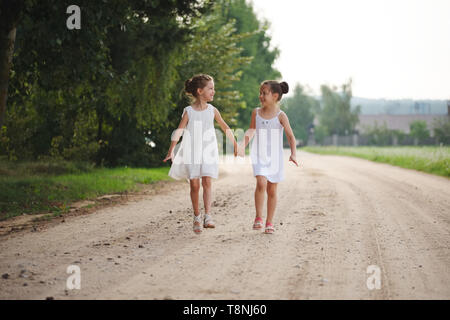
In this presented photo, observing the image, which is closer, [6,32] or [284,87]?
[284,87]

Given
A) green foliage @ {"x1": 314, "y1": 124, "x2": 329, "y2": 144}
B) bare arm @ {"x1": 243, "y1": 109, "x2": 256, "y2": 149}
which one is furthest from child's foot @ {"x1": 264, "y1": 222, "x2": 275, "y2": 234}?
green foliage @ {"x1": 314, "y1": 124, "x2": 329, "y2": 144}

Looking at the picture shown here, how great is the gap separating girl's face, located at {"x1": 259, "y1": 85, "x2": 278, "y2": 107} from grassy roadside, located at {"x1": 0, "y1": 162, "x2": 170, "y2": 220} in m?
4.82

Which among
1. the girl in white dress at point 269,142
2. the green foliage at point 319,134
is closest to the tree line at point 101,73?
the girl in white dress at point 269,142

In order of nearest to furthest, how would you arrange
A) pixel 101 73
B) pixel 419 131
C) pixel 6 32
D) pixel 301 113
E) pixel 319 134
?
pixel 6 32 < pixel 101 73 < pixel 419 131 < pixel 301 113 < pixel 319 134

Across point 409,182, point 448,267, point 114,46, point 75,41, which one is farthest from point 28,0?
point 409,182

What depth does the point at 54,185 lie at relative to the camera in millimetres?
12469

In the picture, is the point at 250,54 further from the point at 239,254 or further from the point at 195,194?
the point at 239,254

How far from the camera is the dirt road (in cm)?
425

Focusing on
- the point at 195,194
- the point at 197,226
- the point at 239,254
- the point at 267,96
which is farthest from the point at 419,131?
the point at 239,254

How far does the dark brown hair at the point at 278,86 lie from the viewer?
6634 millimetres

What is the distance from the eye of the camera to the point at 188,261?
5.26m

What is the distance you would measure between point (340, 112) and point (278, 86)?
68318 mm

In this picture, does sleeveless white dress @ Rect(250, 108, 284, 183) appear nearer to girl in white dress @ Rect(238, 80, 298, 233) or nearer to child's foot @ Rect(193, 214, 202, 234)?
girl in white dress @ Rect(238, 80, 298, 233)

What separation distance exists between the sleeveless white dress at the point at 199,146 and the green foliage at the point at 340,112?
6759cm
